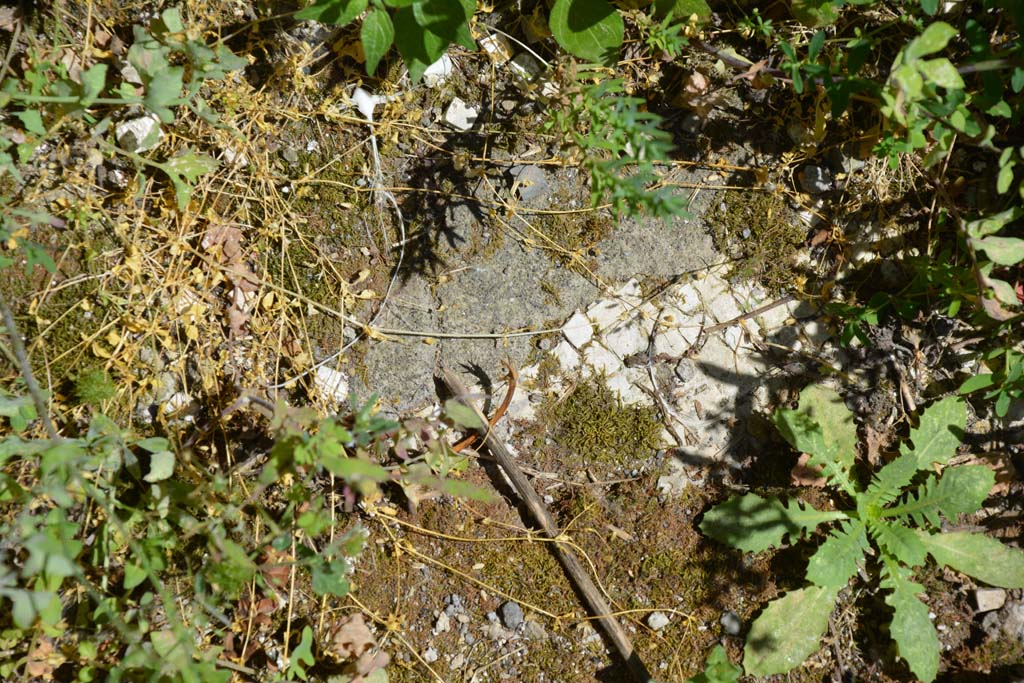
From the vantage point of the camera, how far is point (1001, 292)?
2.71m

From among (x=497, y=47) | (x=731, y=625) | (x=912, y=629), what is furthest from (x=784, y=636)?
(x=497, y=47)

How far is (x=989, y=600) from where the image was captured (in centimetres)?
295

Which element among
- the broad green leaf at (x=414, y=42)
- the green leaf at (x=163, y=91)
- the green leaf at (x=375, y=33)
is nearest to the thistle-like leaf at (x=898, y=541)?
the broad green leaf at (x=414, y=42)

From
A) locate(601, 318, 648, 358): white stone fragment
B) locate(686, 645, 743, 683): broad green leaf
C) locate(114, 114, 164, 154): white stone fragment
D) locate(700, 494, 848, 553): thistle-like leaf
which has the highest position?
locate(114, 114, 164, 154): white stone fragment

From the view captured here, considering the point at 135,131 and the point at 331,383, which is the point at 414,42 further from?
the point at 331,383

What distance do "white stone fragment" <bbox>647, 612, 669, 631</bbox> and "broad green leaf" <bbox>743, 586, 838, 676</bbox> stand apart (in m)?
0.30

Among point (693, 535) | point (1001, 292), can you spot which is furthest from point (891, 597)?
point (1001, 292)

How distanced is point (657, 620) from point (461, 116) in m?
2.02

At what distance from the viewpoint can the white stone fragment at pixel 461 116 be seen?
2.94 metres

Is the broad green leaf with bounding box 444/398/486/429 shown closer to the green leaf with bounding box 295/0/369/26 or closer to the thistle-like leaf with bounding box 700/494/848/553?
the thistle-like leaf with bounding box 700/494/848/553

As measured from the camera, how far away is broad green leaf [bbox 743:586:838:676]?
2.84 meters

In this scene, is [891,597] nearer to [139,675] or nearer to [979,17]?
[979,17]

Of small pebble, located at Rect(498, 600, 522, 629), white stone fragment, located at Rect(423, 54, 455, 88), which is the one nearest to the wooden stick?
small pebble, located at Rect(498, 600, 522, 629)

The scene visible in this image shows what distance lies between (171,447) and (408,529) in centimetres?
89
